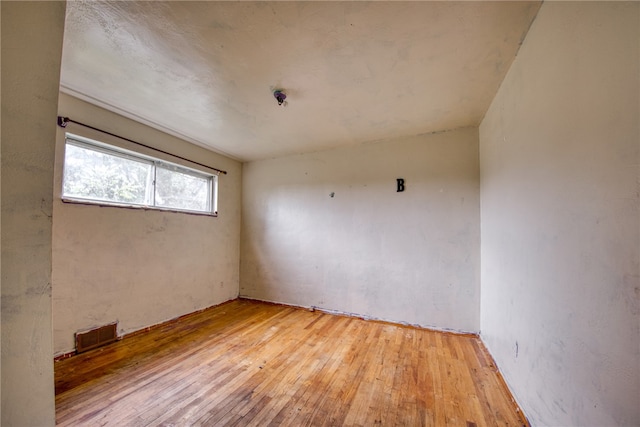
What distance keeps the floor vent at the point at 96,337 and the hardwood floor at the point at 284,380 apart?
9cm

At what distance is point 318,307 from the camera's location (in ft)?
10.9

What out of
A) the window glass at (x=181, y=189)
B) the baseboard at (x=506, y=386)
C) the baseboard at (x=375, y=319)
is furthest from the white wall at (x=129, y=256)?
the baseboard at (x=506, y=386)

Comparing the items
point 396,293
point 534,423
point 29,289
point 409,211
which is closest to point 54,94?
point 29,289

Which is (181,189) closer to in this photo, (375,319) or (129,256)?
(129,256)

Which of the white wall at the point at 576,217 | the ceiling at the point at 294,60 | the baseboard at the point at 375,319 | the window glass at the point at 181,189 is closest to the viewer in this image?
the white wall at the point at 576,217

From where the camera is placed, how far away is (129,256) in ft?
8.09

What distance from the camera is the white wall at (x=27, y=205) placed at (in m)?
0.63

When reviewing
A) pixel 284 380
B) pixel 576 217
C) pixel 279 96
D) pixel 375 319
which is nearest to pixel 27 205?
pixel 279 96

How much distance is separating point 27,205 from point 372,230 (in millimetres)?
2858

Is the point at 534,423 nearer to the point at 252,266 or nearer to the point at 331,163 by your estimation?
the point at 331,163

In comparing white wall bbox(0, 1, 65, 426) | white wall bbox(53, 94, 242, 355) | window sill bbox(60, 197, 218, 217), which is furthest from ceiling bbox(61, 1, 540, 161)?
window sill bbox(60, 197, 218, 217)

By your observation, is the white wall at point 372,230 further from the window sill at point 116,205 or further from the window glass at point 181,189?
the window sill at point 116,205

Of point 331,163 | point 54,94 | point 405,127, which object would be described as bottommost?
point 54,94

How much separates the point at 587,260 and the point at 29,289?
1.93m
